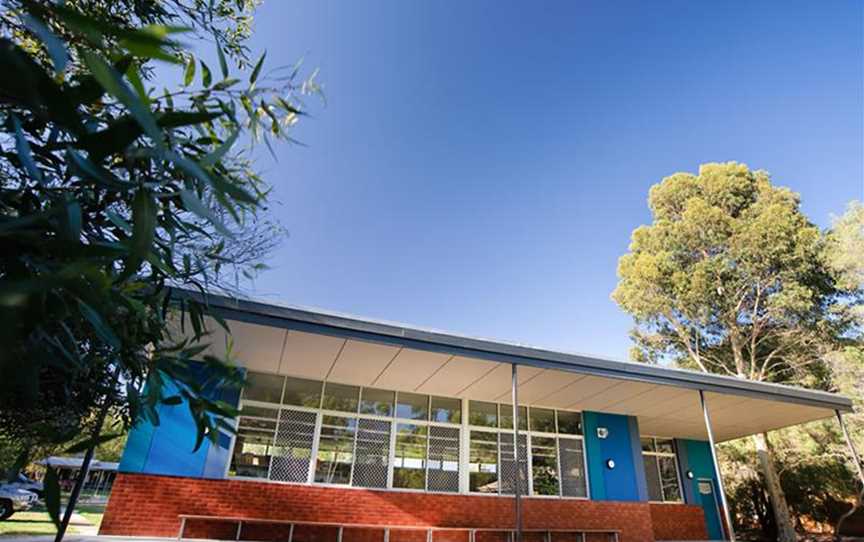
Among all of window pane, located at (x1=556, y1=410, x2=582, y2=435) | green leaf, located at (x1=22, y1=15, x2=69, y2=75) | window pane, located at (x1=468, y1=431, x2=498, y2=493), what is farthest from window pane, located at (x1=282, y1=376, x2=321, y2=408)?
green leaf, located at (x1=22, y1=15, x2=69, y2=75)

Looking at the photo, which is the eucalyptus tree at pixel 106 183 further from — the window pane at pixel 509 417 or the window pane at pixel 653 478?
the window pane at pixel 653 478

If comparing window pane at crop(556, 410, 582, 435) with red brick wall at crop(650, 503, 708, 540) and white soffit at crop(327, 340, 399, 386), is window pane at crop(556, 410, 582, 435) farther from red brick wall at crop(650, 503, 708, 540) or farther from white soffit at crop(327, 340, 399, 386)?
white soffit at crop(327, 340, 399, 386)

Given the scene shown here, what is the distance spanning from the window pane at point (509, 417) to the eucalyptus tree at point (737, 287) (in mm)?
7543

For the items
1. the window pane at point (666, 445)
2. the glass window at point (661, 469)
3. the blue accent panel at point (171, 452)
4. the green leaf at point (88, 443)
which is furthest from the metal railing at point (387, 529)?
the green leaf at point (88, 443)

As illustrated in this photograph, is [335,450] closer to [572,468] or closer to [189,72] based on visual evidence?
[572,468]

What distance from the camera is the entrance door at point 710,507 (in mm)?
11000

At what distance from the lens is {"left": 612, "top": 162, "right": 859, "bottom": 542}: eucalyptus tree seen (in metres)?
12.6

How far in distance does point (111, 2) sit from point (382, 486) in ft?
24.7

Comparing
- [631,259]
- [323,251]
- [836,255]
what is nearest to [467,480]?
[323,251]

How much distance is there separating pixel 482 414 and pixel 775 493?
870cm

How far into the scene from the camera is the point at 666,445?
1140 cm

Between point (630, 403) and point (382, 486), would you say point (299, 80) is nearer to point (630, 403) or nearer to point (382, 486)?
point (382, 486)

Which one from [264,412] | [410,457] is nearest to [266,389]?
[264,412]

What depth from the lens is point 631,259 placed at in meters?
16.0
